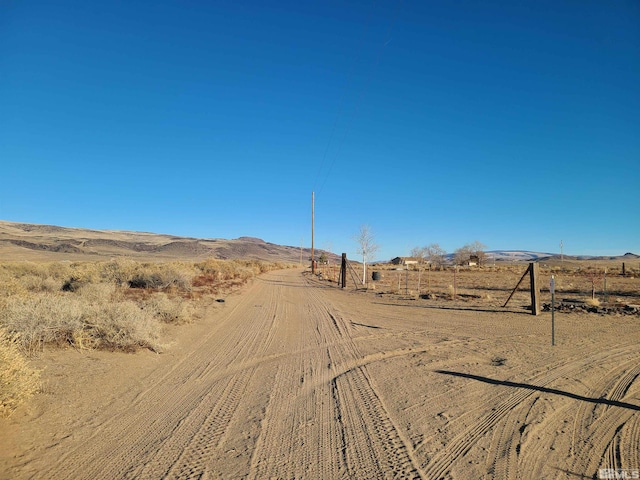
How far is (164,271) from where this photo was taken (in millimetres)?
23578

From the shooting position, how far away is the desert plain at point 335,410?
4215 millimetres

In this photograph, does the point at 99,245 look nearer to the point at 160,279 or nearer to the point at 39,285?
the point at 160,279

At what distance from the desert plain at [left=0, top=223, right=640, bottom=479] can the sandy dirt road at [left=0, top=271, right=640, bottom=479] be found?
3 centimetres

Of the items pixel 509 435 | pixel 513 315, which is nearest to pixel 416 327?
pixel 513 315

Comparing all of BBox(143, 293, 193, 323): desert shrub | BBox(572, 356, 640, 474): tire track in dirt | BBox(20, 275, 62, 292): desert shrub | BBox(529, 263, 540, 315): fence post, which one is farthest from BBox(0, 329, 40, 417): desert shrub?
BBox(529, 263, 540, 315): fence post

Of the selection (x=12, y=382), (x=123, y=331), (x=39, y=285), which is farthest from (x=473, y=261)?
(x=12, y=382)

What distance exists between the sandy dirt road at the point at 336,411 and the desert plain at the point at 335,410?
25 mm

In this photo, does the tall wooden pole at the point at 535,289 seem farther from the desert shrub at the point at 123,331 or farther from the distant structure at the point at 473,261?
Answer: the distant structure at the point at 473,261

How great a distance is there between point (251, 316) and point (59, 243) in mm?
100083

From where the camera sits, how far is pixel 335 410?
18.9 feet

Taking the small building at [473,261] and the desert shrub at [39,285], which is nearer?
the desert shrub at [39,285]

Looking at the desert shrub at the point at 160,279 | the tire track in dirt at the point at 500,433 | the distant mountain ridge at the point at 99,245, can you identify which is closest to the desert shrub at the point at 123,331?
the tire track in dirt at the point at 500,433

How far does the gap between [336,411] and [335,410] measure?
1.6 inches

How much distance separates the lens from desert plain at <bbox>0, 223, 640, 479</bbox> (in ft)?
13.8
